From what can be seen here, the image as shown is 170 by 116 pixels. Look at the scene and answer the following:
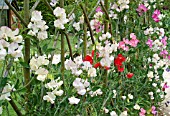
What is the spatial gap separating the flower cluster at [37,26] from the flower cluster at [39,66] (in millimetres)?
109

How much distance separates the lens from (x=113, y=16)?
320cm

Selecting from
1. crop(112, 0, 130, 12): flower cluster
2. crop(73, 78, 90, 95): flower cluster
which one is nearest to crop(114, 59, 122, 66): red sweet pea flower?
crop(112, 0, 130, 12): flower cluster

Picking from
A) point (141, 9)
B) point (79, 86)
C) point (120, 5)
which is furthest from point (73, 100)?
point (141, 9)

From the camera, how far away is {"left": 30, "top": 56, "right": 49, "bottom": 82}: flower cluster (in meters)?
1.64

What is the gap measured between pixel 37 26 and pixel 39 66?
171 mm

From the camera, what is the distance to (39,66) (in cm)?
166

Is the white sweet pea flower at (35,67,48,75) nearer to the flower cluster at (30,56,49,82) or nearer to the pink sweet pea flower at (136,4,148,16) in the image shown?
the flower cluster at (30,56,49,82)

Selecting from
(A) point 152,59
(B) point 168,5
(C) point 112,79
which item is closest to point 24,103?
(C) point 112,79

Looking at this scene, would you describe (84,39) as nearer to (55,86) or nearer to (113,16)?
(113,16)

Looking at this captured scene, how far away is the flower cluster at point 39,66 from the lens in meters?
1.64

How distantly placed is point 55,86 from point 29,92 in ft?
0.60

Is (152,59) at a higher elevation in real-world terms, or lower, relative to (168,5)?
lower

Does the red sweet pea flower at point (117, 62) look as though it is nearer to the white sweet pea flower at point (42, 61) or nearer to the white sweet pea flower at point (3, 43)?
the white sweet pea flower at point (42, 61)

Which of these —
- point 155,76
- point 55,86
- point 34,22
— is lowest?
point 155,76
